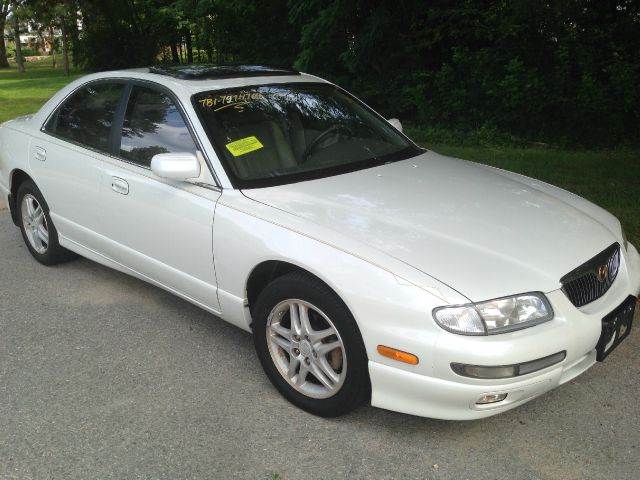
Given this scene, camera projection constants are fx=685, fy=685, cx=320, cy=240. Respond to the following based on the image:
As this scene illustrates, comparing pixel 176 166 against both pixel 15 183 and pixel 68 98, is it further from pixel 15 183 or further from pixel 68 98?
pixel 15 183

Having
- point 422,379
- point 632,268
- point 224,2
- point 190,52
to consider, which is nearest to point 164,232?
point 422,379

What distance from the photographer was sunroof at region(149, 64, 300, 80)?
4250 millimetres

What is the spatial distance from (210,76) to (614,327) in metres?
2.71

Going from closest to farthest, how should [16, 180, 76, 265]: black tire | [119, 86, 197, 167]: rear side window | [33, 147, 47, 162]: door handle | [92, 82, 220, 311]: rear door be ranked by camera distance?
[92, 82, 220, 311]: rear door, [119, 86, 197, 167]: rear side window, [33, 147, 47, 162]: door handle, [16, 180, 76, 265]: black tire

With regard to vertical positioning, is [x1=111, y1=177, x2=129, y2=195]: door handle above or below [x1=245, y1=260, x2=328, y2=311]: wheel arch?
above

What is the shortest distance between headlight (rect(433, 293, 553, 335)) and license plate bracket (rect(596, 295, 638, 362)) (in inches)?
14.6

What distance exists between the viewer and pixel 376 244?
2.99 meters

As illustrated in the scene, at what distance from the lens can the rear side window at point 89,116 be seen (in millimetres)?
4426

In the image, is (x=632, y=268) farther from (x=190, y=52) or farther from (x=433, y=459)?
(x=190, y=52)

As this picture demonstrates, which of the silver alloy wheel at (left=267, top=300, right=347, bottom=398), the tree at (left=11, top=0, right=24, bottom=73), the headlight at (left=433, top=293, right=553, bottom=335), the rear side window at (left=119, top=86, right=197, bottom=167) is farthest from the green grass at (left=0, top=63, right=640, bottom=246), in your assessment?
the tree at (left=11, top=0, right=24, bottom=73)

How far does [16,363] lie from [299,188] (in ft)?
→ 6.08

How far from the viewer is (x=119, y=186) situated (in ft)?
13.4

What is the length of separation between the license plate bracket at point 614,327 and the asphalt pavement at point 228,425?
345 millimetres

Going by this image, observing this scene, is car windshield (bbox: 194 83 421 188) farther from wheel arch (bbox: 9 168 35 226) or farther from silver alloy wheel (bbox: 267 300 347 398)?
wheel arch (bbox: 9 168 35 226)
